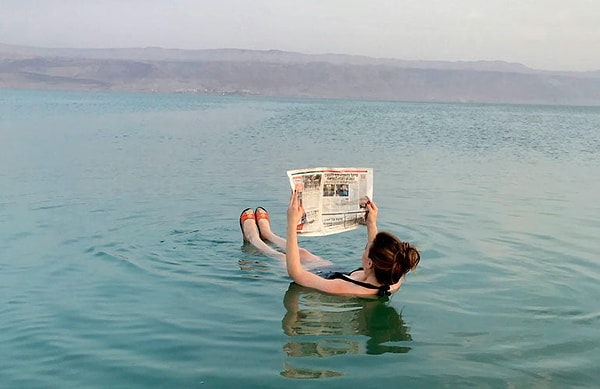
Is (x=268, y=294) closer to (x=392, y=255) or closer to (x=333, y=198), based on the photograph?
(x=333, y=198)

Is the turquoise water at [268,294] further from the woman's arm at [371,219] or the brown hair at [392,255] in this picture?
the woman's arm at [371,219]

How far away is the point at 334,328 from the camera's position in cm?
600

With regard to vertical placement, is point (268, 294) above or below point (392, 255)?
below

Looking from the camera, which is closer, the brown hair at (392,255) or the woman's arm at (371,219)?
the brown hair at (392,255)

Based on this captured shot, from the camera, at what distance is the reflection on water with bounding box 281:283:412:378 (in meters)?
5.39

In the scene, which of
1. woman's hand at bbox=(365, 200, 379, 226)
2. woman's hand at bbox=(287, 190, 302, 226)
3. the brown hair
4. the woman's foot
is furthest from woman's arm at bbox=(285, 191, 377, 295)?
the woman's foot

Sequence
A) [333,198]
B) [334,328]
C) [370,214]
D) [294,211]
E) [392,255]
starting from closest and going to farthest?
[334,328]
[392,255]
[294,211]
[333,198]
[370,214]

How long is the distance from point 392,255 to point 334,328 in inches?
33.3

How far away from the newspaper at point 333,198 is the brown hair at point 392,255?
2.23ft

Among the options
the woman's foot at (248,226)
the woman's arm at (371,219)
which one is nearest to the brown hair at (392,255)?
the woman's arm at (371,219)

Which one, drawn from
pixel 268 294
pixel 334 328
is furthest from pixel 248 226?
pixel 334 328

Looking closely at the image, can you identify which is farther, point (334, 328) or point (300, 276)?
point (300, 276)

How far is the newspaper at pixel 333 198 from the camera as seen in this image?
6570 mm

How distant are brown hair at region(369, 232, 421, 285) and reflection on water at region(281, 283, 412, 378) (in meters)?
0.47
